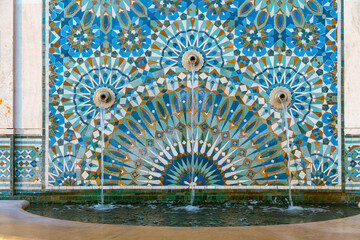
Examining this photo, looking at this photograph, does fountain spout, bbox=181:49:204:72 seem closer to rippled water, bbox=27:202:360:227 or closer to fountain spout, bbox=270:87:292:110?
fountain spout, bbox=270:87:292:110

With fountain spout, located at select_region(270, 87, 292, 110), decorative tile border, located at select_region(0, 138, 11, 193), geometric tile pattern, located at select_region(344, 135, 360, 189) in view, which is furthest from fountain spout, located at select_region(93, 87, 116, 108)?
geometric tile pattern, located at select_region(344, 135, 360, 189)

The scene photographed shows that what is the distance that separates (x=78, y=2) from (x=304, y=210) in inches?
86.5

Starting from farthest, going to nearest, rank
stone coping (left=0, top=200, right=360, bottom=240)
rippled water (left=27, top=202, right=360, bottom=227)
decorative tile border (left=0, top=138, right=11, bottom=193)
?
decorative tile border (left=0, top=138, right=11, bottom=193)
rippled water (left=27, top=202, right=360, bottom=227)
stone coping (left=0, top=200, right=360, bottom=240)

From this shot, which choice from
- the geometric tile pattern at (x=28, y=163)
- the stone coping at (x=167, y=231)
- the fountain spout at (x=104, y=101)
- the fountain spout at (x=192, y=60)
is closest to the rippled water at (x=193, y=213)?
the geometric tile pattern at (x=28, y=163)

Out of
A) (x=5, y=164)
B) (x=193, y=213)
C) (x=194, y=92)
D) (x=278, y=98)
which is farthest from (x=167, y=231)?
(x=5, y=164)

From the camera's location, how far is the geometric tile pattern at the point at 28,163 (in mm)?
2941

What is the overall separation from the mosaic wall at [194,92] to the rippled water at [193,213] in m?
0.25

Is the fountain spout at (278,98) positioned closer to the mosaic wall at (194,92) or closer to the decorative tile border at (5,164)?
the mosaic wall at (194,92)

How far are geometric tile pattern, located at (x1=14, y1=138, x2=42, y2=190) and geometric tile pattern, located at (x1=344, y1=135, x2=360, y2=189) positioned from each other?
7.48 ft

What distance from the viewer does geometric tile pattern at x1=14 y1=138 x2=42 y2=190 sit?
2.94 metres

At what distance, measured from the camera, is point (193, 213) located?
96.9 inches

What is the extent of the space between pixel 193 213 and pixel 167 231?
31.8 inches

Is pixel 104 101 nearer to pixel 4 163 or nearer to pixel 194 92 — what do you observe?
pixel 194 92

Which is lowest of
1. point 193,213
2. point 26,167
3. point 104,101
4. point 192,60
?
point 193,213
